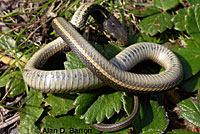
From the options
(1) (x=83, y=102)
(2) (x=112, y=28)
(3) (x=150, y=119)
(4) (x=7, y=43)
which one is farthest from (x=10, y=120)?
(2) (x=112, y=28)

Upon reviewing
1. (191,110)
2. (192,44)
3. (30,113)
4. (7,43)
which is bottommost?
(191,110)

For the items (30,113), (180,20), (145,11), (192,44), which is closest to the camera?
(30,113)

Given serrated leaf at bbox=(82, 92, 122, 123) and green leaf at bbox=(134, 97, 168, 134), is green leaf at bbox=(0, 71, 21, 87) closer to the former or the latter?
serrated leaf at bbox=(82, 92, 122, 123)

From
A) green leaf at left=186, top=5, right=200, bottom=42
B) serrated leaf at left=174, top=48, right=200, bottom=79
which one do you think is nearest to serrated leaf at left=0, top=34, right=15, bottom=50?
serrated leaf at left=174, top=48, right=200, bottom=79

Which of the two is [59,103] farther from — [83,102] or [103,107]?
[103,107]

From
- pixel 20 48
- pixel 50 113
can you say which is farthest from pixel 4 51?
pixel 50 113

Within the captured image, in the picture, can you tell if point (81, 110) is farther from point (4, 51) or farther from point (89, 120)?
point (4, 51)

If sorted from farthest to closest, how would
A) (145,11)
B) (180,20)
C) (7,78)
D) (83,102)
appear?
1. (145,11)
2. (180,20)
3. (7,78)
4. (83,102)
